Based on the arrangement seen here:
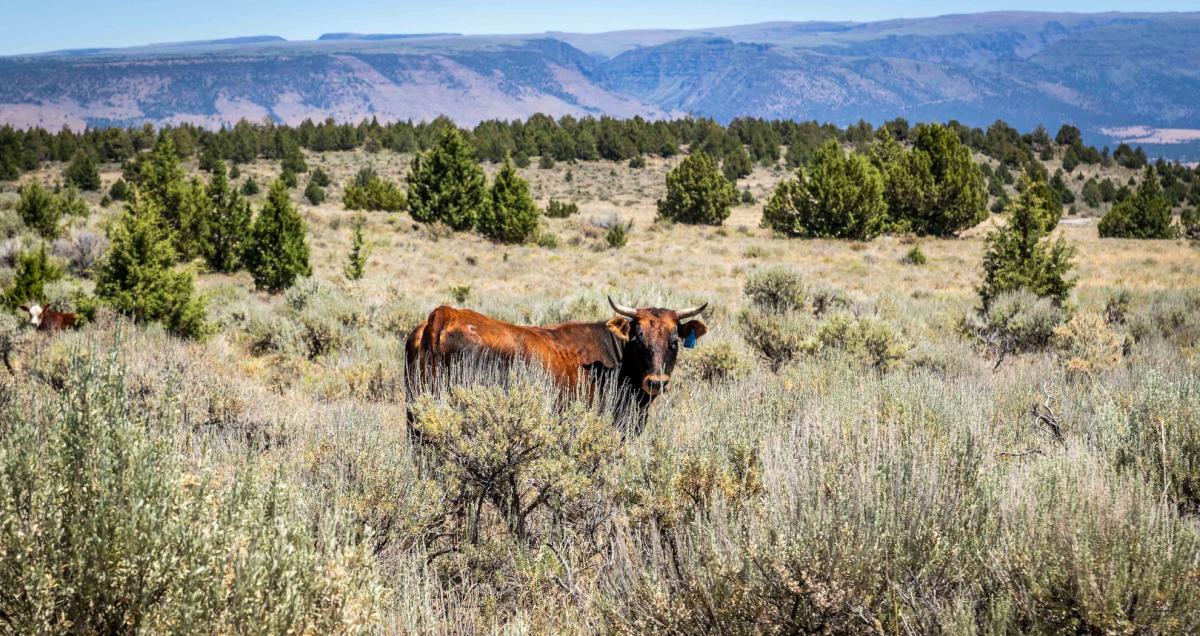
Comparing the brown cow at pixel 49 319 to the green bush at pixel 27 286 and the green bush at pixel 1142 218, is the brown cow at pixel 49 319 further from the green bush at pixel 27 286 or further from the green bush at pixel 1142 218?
the green bush at pixel 1142 218

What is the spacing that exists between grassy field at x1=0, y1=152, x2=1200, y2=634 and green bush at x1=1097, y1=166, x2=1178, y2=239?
3200 cm

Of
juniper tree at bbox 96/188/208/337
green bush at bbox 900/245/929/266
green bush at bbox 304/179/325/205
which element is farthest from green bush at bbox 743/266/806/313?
green bush at bbox 304/179/325/205

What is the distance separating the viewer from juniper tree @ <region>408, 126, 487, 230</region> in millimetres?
32469

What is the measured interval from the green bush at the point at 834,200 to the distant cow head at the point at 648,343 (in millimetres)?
28479

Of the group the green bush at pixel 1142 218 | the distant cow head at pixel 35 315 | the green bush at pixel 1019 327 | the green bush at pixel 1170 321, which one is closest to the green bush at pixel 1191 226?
the green bush at pixel 1142 218

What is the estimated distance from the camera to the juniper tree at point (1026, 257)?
49.0 ft

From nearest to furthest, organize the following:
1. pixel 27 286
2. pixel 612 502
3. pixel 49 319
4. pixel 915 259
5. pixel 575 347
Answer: pixel 612 502, pixel 575 347, pixel 49 319, pixel 27 286, pixel 915 259

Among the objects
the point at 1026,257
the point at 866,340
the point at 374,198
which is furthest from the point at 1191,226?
the point at 374,198

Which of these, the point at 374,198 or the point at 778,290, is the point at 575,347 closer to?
the point at 778,290

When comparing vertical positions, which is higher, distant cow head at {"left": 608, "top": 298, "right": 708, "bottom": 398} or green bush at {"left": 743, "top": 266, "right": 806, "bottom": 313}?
distant cow head at {"left": 608, "top": 298, "right": 708, "bottom": 398}

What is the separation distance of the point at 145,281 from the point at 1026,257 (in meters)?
15.9

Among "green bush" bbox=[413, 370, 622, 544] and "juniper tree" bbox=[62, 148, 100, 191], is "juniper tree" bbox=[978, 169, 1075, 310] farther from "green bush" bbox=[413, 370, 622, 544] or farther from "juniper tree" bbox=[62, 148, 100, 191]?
"juniper tree" bbox=[62, 148, 100, 191]

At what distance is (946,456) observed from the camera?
142 inches

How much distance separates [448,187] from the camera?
1283 inches
